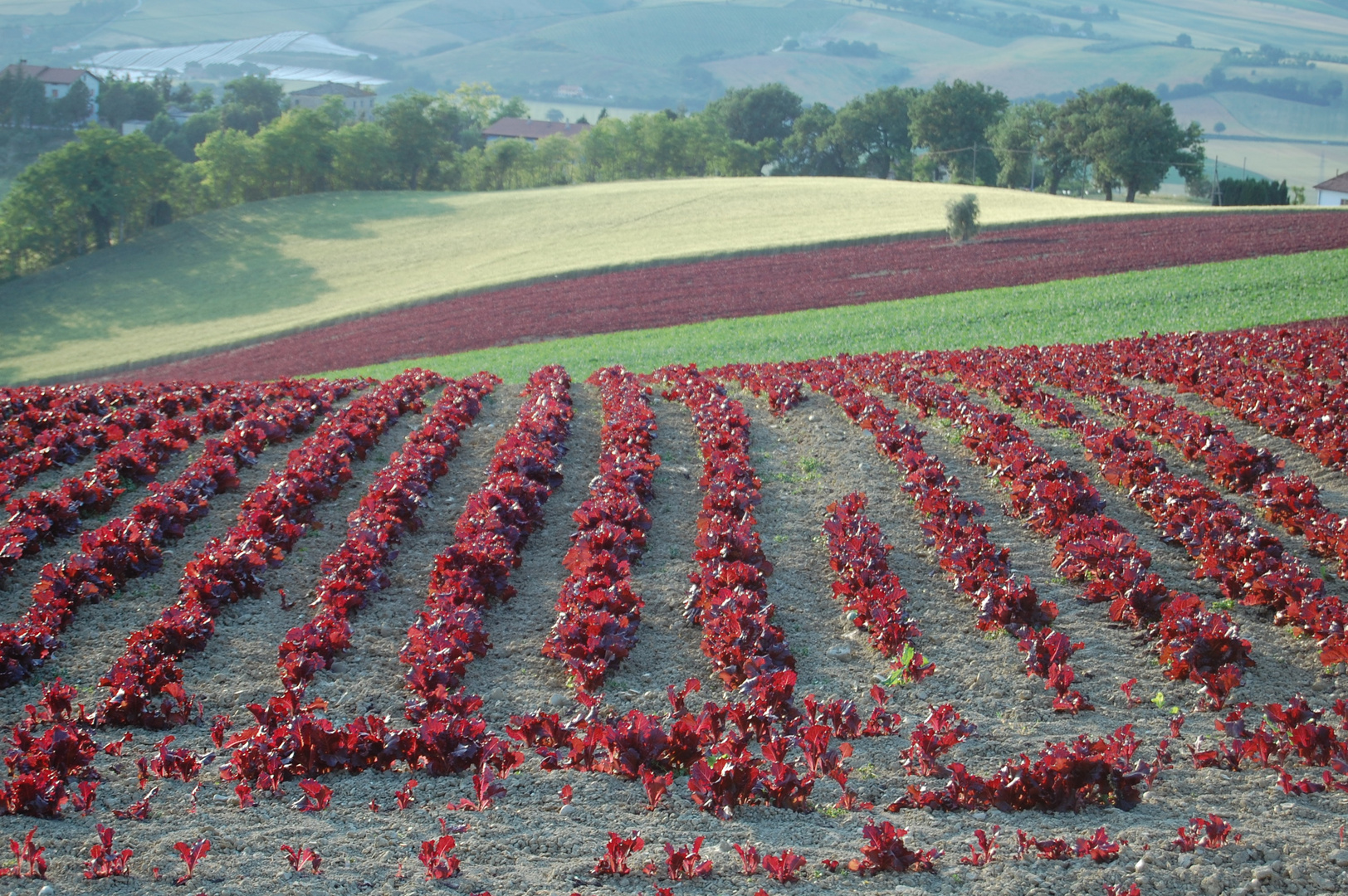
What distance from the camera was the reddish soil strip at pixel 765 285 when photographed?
32.3 meters

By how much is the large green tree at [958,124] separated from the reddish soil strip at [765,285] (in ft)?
152

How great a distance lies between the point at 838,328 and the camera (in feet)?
87.5

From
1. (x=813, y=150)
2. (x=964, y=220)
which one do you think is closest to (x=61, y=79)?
(x=813, y=150)

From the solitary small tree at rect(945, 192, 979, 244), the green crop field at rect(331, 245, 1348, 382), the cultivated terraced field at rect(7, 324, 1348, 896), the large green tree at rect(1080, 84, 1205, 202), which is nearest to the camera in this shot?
the cultivated terraced field at rect(7, 324, 1348, 896)

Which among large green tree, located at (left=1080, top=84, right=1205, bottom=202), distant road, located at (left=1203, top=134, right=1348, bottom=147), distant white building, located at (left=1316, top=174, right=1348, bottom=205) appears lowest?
distant white building, located at (left=1316, top=174, right=1348, bottom=205)

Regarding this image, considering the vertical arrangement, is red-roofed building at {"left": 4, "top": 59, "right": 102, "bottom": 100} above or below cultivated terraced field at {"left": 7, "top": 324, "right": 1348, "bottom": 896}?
above

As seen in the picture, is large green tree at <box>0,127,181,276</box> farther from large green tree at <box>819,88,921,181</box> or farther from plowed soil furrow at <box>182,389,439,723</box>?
large green tree at <box>819,88,921,181</box>

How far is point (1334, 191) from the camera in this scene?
229ft

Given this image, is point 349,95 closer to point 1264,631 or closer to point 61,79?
point 61,79

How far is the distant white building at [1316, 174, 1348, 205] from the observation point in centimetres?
6925

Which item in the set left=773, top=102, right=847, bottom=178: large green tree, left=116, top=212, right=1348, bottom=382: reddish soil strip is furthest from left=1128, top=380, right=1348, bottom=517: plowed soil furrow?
left=773, top=102, right=847, bottom=178: large green tree

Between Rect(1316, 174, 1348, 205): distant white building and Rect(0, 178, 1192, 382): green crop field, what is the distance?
28.1 metres

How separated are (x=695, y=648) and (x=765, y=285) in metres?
29.5

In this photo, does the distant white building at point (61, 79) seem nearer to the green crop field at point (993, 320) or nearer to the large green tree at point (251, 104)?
the large green tree at point (251, 104)
